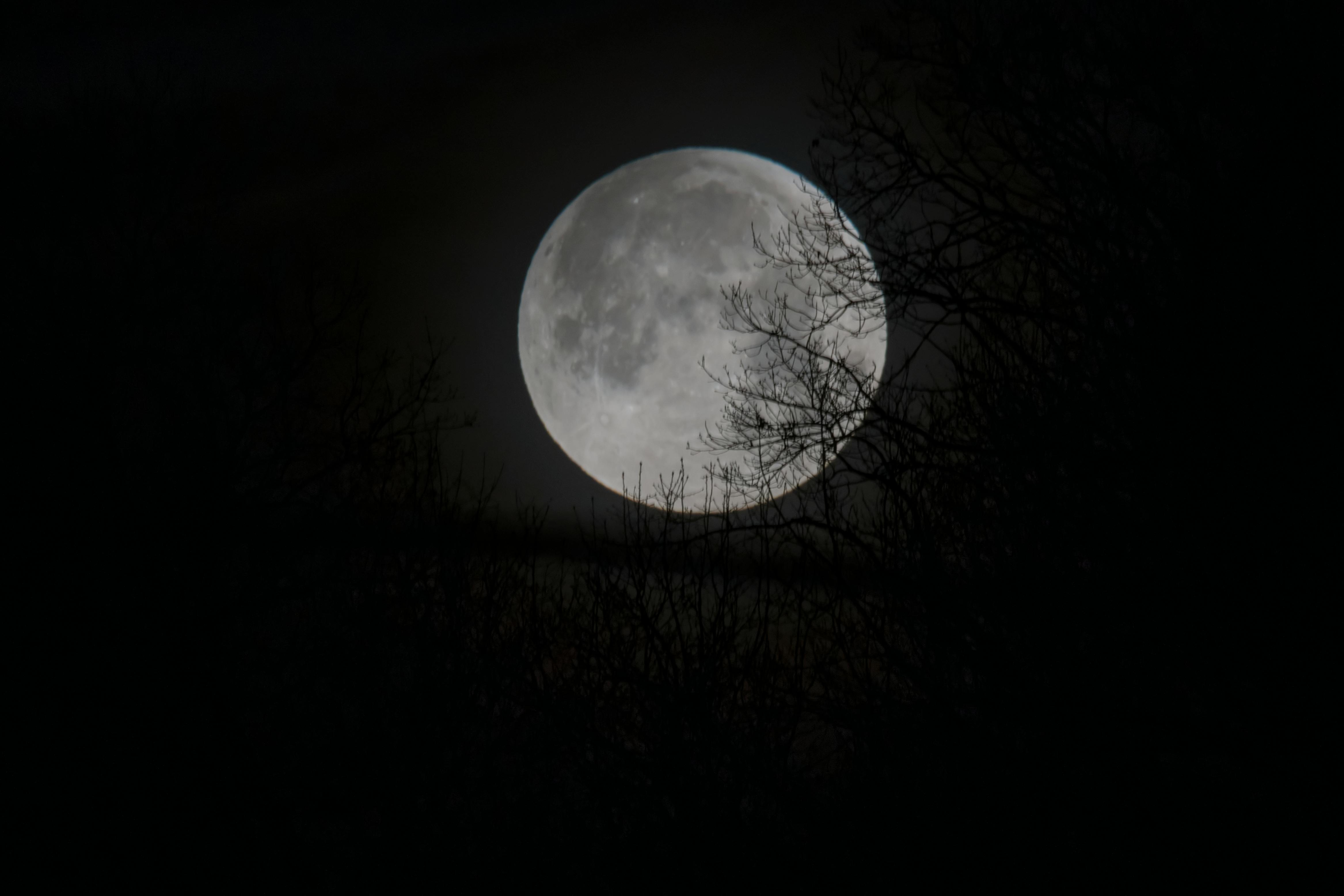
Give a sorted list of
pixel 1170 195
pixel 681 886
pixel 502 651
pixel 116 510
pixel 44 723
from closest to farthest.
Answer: pixel 1170 195 → pixel 681 886 → pixel 44 723 → pixel 116 510 → pixel 502 651

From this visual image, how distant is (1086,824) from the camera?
16.5 ft

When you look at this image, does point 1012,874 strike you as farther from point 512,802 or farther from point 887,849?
point 512,802

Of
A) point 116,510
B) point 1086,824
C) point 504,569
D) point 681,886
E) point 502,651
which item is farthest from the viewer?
point 504,569

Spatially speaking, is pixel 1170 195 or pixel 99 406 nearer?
pixel 1170 195

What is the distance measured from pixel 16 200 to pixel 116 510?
9.72 ft

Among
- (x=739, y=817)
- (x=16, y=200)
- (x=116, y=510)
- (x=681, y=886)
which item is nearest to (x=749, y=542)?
(x=739, y=817)

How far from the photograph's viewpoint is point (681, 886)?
5.95 metres

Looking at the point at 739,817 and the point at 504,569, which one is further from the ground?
the point at 504,569

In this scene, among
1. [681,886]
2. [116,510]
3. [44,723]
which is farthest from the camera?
[116,510]

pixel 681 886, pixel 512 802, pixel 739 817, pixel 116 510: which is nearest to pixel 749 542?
pixel 739 817

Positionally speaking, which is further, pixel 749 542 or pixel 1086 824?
pixel 749 542

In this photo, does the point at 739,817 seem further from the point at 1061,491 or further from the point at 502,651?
the point at 1061,491

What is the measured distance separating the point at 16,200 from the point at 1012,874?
31.7ft

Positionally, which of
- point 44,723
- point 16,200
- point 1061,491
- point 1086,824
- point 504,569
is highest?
point 16,200
